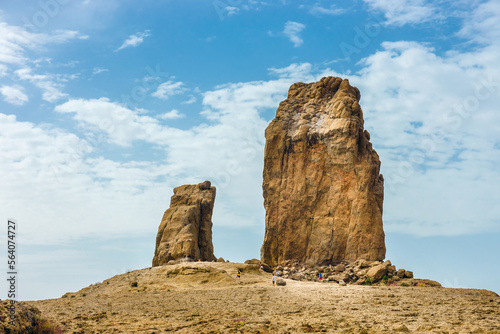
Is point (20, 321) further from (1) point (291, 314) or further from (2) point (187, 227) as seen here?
(2) point (187, 227)

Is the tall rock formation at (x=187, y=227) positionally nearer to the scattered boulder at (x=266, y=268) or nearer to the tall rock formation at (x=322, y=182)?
the tall rock formation at (x=322, y=182)

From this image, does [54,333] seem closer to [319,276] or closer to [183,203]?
[319,276]

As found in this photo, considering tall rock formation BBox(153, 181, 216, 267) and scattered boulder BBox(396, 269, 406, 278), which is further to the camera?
tall rock formation BBox(153, 181, 216, 267)

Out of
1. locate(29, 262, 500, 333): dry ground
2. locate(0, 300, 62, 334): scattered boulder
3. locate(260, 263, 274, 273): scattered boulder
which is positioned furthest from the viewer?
locate(260, 263, 274, 273): scattered boulder

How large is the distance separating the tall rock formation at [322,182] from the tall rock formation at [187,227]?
6.50 m

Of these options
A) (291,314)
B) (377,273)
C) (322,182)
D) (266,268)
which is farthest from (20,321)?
(322,182)

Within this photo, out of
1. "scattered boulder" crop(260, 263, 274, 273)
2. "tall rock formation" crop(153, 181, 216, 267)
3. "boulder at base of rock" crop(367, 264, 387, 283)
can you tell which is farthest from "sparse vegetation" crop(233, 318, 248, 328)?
"tall rock formation" crop(153, 181, 216, 267)

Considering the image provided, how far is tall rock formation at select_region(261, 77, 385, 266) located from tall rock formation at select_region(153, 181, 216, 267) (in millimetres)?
6498

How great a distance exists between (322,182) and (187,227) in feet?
42.9

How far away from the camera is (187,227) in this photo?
4453 cm

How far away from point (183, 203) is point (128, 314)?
29405 mm

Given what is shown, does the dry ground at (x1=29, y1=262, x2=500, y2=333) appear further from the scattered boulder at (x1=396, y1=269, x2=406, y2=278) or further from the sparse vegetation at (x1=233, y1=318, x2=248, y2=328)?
the scattered boulder at (x1=396, y1=269, x2=406, y2=278)

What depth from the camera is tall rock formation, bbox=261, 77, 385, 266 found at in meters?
39.4

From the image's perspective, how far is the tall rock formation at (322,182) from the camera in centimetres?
3941
